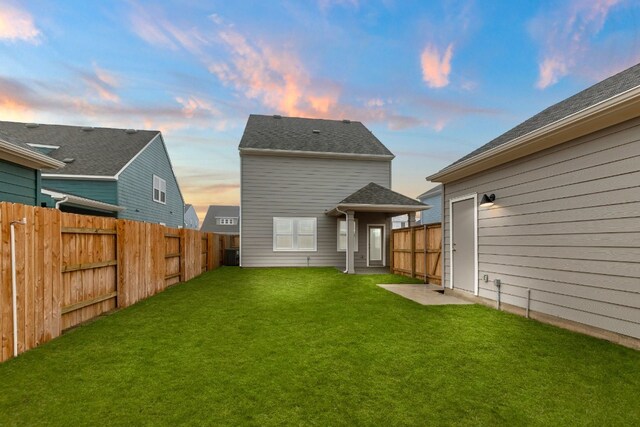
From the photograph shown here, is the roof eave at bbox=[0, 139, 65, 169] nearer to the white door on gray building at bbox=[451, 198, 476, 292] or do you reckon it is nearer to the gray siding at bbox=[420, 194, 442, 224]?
the white door on gray building at bbox=[451, 198, 476, 292]

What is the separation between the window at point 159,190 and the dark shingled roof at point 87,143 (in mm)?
2502

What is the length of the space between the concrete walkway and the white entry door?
238 inches

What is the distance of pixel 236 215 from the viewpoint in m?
43.2

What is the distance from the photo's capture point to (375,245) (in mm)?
15352

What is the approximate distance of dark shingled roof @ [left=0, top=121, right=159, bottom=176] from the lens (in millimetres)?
14656

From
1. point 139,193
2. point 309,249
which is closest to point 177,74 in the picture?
point 139,193

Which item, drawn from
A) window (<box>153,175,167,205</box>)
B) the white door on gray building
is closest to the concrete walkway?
the white door on gray building

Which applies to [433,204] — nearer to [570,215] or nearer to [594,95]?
[594,95]

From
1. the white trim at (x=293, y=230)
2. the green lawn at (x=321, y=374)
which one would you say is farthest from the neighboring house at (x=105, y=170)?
the green lawn at (x=321, y=374)

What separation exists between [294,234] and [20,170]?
33.2 ft

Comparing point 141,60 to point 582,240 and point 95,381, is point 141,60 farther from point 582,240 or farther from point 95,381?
point 582,240

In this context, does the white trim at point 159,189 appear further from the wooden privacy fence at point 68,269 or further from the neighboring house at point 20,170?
the wooden privacy fence at point 68,269

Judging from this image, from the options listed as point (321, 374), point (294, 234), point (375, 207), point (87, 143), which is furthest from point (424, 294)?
point (87, 143)

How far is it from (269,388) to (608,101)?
521cm
